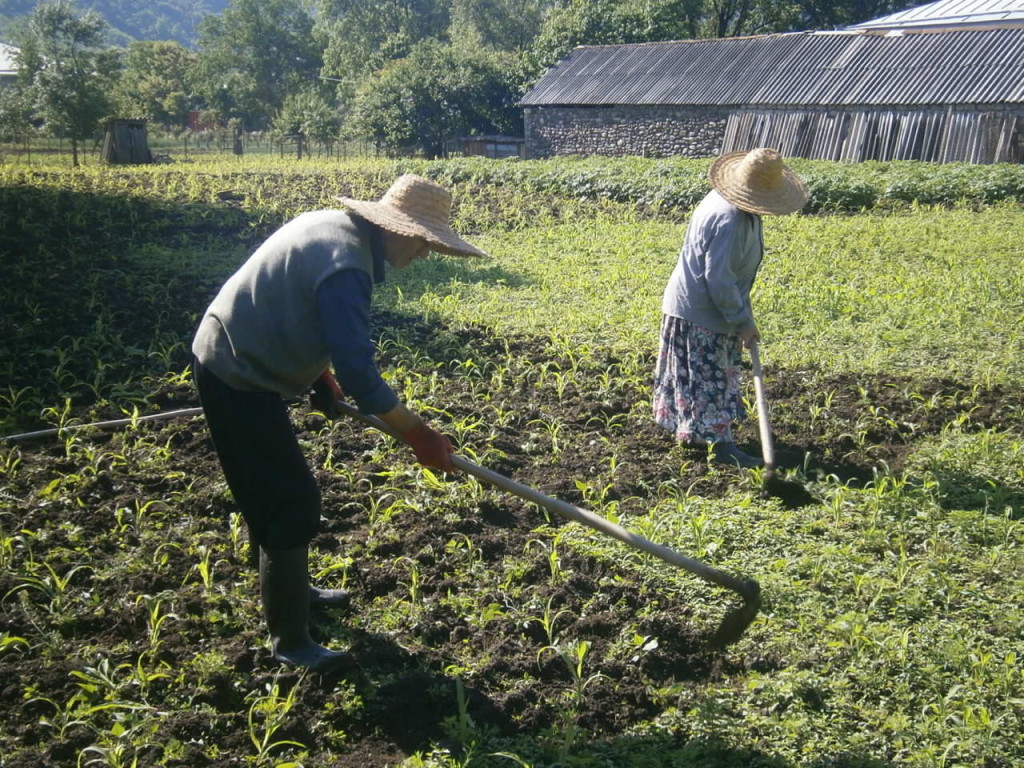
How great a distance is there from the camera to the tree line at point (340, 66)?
26.1m

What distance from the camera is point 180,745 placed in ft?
9.34

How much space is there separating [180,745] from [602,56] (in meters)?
27.8

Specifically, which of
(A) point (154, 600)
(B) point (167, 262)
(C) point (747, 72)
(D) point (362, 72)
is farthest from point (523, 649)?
(D) point (362, 72)

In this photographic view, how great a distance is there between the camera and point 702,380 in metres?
4.95

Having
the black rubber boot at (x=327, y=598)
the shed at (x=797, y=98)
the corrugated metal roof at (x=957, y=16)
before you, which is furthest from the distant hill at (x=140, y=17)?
A: the black rubber boot at (x=327, y=598)

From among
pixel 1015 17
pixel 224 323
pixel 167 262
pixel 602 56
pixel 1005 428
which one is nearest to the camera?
pixel 224 323

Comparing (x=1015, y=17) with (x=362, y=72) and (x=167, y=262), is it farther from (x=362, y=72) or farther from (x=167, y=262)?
(x=362, y=72)

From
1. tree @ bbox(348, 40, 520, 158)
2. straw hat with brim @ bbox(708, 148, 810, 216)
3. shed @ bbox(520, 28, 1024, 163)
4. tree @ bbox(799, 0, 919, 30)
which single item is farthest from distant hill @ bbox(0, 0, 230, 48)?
straw hat with brim @ bbox(708, 148, 810, 216)

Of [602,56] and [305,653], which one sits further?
[602,56]

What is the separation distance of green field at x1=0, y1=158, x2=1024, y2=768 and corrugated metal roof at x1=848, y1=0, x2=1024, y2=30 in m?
22.7

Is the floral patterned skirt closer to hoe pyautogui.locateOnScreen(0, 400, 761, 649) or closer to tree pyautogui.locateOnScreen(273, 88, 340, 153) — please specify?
hoe pyautogui.locateOnScreen(0, 400, 761, 649)

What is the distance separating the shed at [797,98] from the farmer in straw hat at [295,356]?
750 inches

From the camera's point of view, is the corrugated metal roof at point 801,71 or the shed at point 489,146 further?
the shed at point 489,146

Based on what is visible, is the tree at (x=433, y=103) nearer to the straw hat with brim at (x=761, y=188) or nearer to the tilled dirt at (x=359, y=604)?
the tilled dirt at (x=359, y=604)
